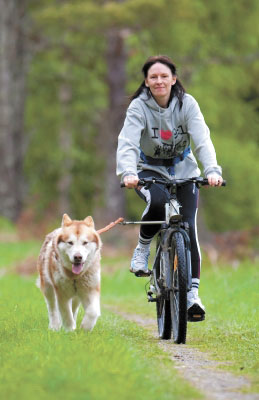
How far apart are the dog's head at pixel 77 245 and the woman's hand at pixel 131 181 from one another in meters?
0.63

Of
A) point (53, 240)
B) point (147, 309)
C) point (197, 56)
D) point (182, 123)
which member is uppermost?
point (197, 56)

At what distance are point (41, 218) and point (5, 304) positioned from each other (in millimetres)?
16619

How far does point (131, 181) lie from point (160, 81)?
3.32 ft

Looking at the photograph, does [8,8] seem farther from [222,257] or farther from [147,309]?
[147,309]

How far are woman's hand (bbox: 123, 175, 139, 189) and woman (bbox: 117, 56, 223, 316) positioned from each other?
0.85 ft

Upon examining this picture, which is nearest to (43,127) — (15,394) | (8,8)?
(8,8)

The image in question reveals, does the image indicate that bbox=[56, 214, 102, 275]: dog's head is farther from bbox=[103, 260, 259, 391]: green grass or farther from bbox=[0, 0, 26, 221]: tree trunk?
bbox=[0, 0, 26, 221]: tree trunk

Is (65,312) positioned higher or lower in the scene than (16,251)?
higher

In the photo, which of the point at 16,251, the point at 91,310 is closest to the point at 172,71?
the point at 91,310

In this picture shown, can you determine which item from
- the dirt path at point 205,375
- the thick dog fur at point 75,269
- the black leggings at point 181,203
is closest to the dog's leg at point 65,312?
the thick dog fur at point 75,269

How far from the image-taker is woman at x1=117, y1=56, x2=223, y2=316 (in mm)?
7363

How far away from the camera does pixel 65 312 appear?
7.54m

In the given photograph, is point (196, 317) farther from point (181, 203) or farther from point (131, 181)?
point (131, 181)

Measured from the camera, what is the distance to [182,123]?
24.7 feet
